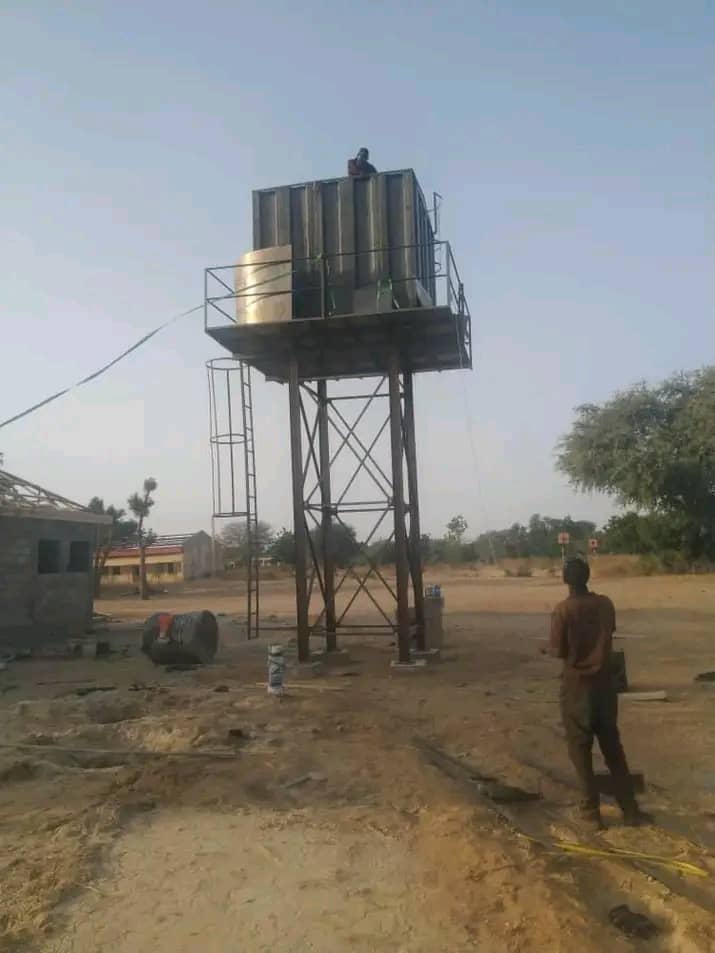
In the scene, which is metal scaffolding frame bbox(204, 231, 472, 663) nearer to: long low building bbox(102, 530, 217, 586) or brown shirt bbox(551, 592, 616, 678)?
brown shirt bbox(551, 592, 616, 678)

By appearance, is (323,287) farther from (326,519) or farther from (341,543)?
(341,543)

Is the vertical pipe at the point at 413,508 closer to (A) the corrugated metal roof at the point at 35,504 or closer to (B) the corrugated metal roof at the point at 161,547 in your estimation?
(A) the corrugated metal roof at the point at 35,504

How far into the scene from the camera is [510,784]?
714 cm

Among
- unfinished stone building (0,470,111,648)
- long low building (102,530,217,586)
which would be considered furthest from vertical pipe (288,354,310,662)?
long low building (102,530,217,586)

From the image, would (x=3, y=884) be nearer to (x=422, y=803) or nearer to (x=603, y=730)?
(x=422, y=803)

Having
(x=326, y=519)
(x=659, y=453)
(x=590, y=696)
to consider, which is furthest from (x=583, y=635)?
(x=659, y=453)

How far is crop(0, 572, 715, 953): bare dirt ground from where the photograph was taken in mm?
4395

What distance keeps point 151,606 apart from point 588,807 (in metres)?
32.6

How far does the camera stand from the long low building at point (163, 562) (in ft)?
203

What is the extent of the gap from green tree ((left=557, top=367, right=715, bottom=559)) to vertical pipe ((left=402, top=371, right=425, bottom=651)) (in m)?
27.4

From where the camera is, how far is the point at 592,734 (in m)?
6.33

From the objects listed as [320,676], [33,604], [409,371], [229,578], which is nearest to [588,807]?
[320,676]

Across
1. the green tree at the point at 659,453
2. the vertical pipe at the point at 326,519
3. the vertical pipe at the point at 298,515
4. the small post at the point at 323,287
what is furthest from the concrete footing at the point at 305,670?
the green tree at the point at 659,453

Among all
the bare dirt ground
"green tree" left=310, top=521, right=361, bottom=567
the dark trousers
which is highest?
"green tree" left=310, top=521, right=361, bottom=567
